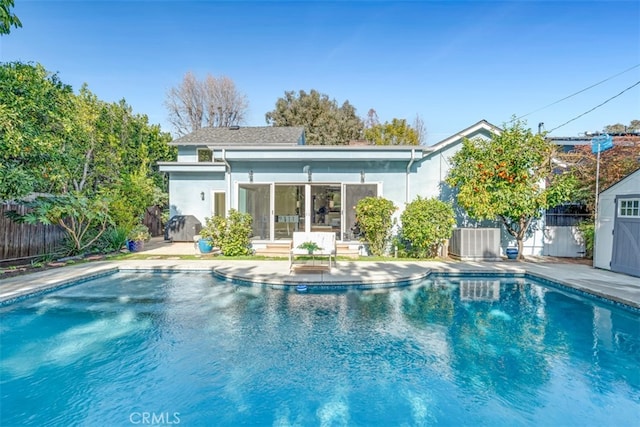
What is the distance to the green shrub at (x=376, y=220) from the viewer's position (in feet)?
35.4

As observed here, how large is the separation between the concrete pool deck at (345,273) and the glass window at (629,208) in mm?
1592

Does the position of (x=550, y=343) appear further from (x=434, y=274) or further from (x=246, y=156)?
(x=246, y=156)

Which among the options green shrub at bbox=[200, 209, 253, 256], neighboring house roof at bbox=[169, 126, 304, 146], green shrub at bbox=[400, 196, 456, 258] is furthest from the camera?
neighboring house roof at bbox=[169, 126, 304, 146]

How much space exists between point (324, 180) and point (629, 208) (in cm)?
855

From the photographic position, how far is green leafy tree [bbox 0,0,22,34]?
6.09 m

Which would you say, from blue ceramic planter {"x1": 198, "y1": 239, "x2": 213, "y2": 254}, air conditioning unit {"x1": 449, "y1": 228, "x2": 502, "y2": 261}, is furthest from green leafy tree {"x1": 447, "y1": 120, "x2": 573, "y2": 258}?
blue ceramic planter {"x1": 198, "y1": 239, "x2": 213, "y2": 254}

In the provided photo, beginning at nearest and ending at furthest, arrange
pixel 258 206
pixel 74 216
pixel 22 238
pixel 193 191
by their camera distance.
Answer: pixel 22 238
pixel 74 216
pixel 258 206
pixel 193 191

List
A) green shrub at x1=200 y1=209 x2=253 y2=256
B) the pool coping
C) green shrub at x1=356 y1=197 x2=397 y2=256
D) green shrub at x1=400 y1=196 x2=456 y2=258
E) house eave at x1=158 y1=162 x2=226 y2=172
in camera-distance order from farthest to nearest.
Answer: house eave at x1=158 y1=162 x2=226 y2=172
green shrub at x1=200 y1=209 x2=253 y2=256
green shrub at x1=356 y1=197 x2=397 y2=256
green shrub at x1=400 y1=196 x2=456 y2=258
the pool coping

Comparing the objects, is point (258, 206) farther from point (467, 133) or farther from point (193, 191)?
point (467, 133)

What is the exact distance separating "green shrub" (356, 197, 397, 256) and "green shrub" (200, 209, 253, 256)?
385 centimetres

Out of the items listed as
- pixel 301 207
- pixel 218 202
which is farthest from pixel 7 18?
pixel 218 202

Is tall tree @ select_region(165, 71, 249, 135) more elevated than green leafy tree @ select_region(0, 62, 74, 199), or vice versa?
tall tree @ select_region(165, 71, 249, 135)

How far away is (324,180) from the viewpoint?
11.8 metres

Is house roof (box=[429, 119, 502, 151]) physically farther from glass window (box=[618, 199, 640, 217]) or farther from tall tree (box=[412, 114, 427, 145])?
tall tree (box=[412, 114, 427, 145])
